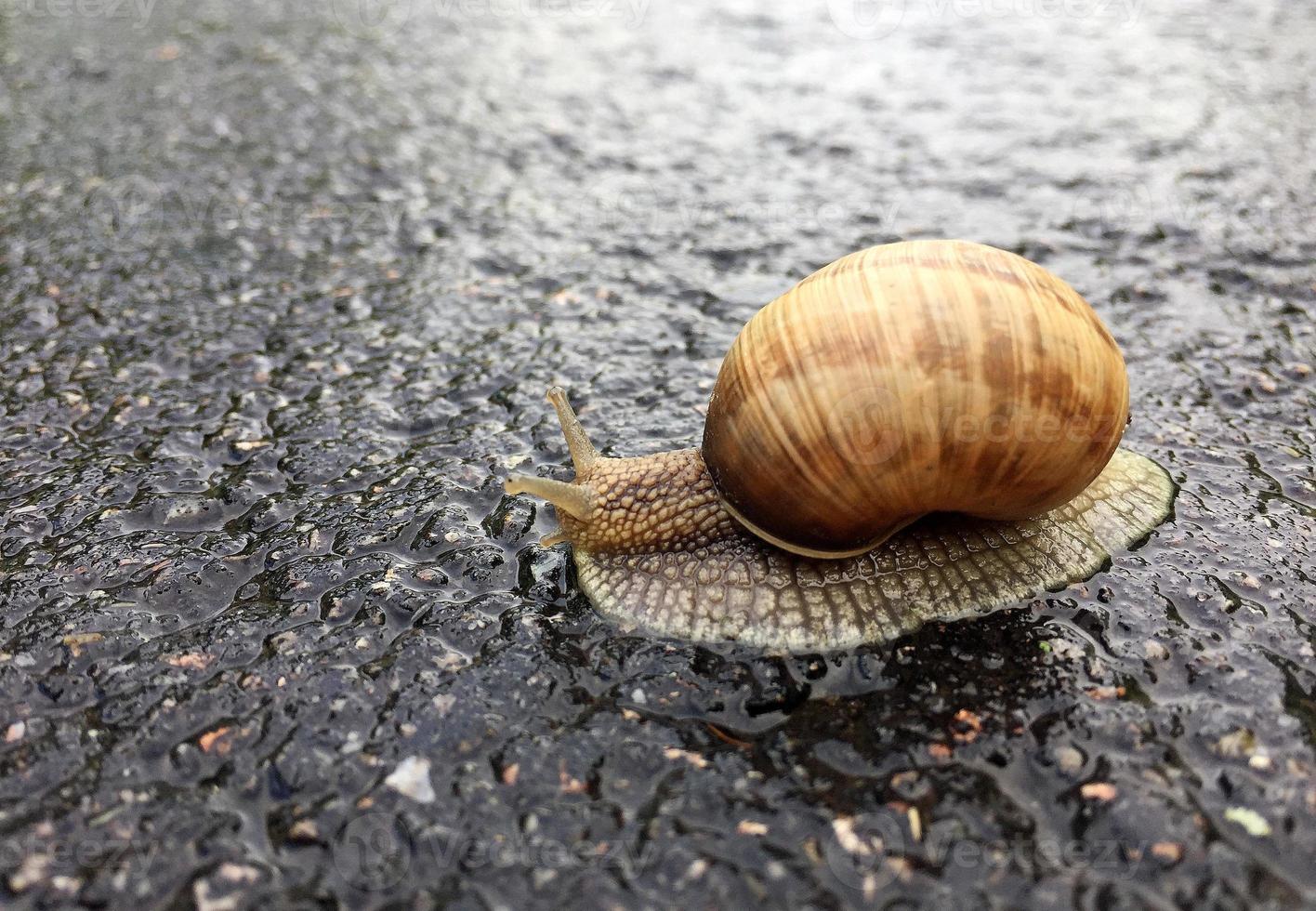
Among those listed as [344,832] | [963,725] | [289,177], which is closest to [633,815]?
[344,832]

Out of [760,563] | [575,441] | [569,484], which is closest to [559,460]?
[575,441]

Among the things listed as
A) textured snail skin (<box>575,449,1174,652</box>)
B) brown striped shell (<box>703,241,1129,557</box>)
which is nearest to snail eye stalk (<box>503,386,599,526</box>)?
textured snail skin (<box>575,449,1174,652</box>)

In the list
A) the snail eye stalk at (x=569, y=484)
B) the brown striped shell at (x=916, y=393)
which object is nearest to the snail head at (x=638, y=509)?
the snail eye stalk at (x=569, y=484)

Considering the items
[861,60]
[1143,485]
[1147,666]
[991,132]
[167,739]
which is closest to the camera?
[167,739]

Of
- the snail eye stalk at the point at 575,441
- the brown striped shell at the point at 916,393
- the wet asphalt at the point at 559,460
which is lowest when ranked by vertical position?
the wet asphalt at the point at 559,460

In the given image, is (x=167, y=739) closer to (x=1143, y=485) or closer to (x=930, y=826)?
(x=930, y=826)

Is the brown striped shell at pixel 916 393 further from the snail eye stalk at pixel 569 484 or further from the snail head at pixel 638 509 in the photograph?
the snail eye stalk at pixel 569 484

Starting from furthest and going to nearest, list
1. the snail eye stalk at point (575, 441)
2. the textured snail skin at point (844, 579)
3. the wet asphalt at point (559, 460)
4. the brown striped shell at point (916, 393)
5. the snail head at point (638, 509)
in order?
the snail eye stalk at point (575, 441) < the snail head at point (638, 509) < the textured snail skin at point (844, 579) < the brown striped shell at point (916, 393) < the wet asphalt at point (559, 460)

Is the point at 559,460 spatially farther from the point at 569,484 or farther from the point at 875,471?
the point at 875,471
